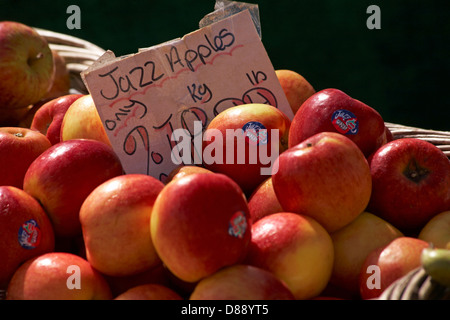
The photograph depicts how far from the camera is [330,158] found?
1.00 metres

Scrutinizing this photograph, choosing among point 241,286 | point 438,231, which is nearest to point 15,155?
point 241,286

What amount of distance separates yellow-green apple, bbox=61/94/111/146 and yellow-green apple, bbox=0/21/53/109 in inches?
16.7

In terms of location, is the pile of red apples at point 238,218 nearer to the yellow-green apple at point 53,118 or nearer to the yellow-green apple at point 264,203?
the yellow-green apple at point 264,203

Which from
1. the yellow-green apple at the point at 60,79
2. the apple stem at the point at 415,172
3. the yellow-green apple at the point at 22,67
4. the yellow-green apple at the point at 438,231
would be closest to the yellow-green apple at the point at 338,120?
the apple stem at the point at 415,172

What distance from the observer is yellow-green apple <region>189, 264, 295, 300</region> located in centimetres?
81

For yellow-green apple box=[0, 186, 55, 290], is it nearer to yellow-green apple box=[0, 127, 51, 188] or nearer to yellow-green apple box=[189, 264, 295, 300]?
yellow-green apple box=[0, 127, 51, 188]

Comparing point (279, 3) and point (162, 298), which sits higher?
point (279, 3)

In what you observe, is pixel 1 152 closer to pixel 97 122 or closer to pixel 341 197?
pixel 97 122

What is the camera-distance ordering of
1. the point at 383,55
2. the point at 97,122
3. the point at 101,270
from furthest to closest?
the point at 383,55
the point at 97,122
the point at 101,270

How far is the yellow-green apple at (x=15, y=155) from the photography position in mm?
1233

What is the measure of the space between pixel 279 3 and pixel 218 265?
245 centimetres

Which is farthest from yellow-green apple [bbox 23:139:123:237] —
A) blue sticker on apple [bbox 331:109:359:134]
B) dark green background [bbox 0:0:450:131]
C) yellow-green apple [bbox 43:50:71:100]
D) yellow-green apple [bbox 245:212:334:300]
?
dark green background [bbox 0:0:450:131]
